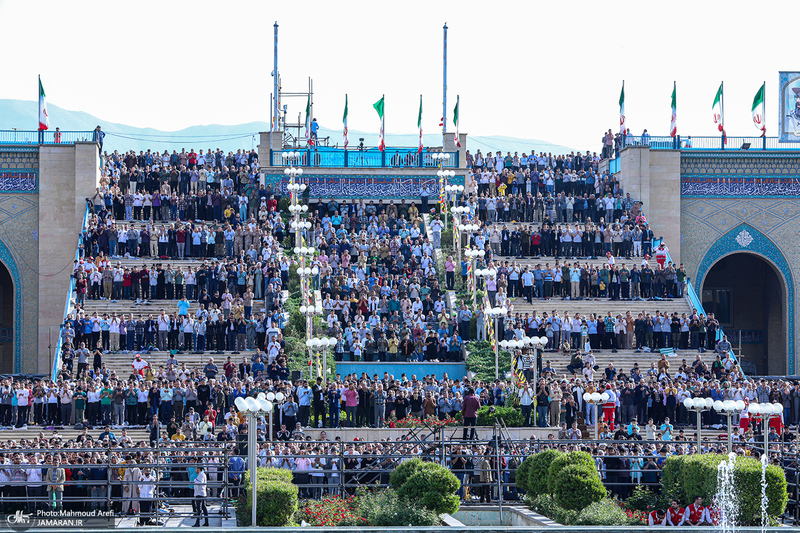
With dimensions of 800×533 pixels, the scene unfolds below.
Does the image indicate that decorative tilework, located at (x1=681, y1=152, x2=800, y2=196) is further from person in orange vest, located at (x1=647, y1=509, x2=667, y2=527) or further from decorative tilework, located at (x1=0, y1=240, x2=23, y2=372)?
person in orange vest, located at (x1=647, y1=509, x2=667, y2=527)

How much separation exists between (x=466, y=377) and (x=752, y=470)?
14596mm

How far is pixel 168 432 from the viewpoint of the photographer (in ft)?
93.0

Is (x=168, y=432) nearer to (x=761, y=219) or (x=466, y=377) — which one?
(x=466, y=377)

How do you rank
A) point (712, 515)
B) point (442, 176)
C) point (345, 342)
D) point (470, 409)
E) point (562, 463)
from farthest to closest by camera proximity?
point (442, 176) → point (345, 342) → point (470, 409) → point (562, 463) → point (712, 515)

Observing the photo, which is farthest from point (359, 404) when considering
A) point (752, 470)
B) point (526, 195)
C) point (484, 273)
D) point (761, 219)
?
point (761, 219)

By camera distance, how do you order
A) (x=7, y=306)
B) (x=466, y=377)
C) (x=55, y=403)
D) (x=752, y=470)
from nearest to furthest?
(x=752, y=470) < (x=55, y=403) < (x=466, y=377) < (x=7, y=306)

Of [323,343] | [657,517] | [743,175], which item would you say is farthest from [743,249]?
[657,517]

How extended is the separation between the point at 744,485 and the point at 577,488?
2736 mm

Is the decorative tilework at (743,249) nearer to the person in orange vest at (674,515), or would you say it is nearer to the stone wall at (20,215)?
the stone wall at (20,215)

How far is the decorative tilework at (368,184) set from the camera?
4512 centimetres

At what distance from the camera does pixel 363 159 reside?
45.9 meters

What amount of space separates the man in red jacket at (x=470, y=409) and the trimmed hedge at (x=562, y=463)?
7.92 m

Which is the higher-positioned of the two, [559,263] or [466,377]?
[559,263]

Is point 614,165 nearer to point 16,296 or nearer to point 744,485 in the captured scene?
point 16,296
